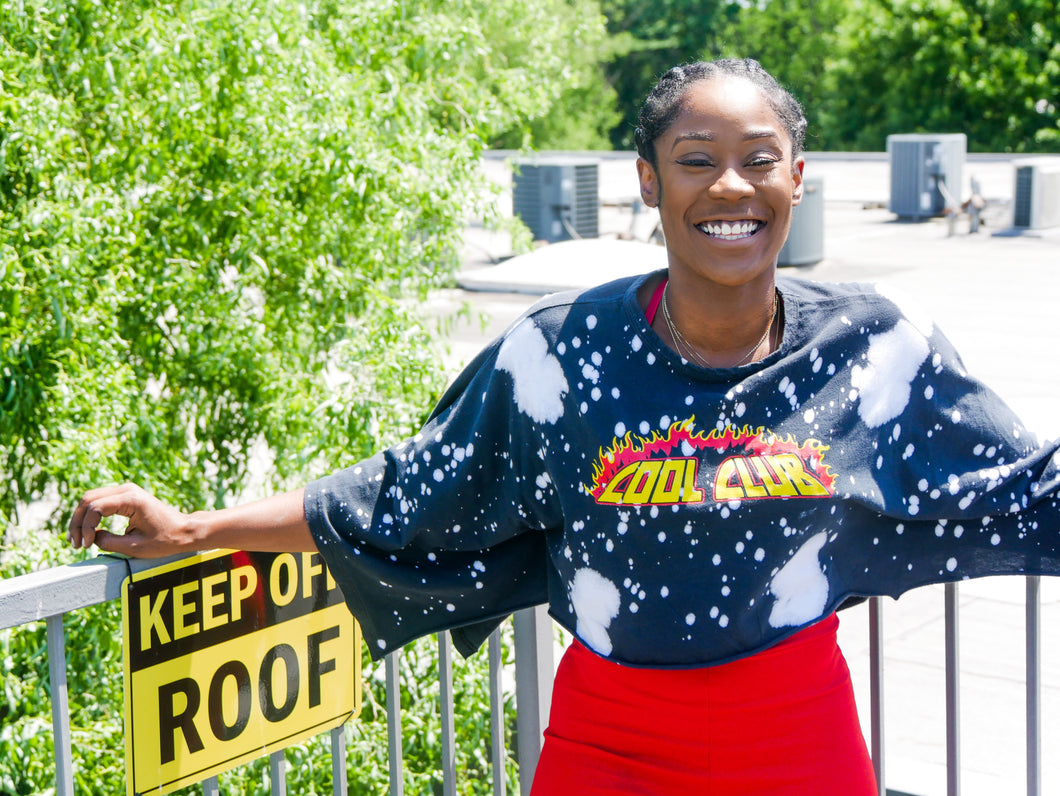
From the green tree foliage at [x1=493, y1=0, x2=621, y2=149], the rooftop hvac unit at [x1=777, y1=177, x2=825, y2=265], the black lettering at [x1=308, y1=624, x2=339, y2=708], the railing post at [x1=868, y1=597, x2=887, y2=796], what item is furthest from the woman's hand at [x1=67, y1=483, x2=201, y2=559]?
the green tree foliage at [x1=493, y1=0, x2=621, y2=149]

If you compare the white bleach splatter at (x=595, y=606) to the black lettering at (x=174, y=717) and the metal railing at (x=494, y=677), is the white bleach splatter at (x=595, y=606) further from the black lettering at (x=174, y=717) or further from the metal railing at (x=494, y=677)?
the black lettering at (x=174, y=717)

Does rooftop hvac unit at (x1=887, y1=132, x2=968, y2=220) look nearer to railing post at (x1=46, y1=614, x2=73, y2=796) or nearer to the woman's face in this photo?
the woman's face

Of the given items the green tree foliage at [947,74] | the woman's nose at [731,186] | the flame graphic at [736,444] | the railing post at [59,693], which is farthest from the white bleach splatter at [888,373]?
the green tree foliage at [947,74]

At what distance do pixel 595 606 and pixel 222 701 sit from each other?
2.36 ft

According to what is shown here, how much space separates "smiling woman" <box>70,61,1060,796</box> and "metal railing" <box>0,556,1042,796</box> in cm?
10

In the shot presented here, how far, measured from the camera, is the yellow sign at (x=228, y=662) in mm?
2387

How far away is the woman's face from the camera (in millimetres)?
2219

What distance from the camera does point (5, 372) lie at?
406 cm

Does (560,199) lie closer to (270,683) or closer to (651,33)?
(270,683)

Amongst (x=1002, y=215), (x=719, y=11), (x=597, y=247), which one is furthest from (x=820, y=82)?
(x=597, y=247)

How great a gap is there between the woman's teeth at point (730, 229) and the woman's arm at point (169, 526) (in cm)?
86

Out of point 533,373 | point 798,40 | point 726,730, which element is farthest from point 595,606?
point 798,40

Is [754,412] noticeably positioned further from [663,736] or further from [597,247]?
[597,247]

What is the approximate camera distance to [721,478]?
7.17 feet
